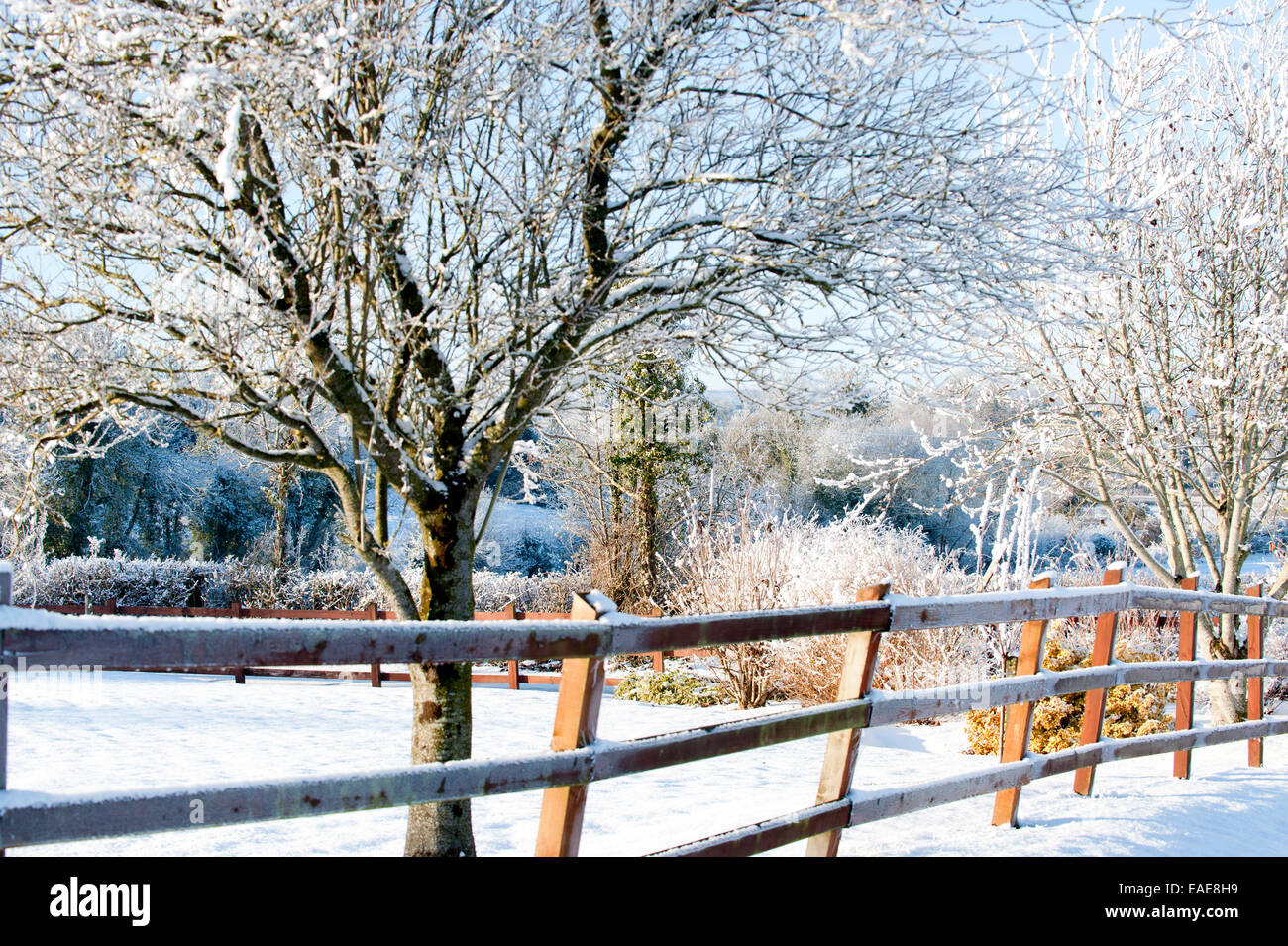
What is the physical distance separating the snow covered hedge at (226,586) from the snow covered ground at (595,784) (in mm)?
8257

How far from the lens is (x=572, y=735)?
2.65 metres

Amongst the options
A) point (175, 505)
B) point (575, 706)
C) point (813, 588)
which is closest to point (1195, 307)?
point (813, 588)

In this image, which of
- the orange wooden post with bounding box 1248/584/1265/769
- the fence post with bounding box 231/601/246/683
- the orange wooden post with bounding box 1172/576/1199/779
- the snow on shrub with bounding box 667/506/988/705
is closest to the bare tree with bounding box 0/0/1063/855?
the orange wooden post with bounding box 1172/576/1199/779

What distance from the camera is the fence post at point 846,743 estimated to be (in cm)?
352

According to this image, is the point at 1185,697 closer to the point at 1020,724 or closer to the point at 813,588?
the point at 1020,724

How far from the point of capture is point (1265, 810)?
5004 mm

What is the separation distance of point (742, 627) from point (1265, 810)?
3.92 m

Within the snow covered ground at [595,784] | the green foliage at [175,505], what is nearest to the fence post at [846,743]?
the snow covered ground at [595,784]

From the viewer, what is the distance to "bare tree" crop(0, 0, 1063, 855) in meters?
3.80

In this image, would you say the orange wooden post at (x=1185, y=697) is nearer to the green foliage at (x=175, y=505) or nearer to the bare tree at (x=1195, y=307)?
the bare tree at (x=1195, y=307)

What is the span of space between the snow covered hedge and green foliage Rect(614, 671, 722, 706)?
9.04 m

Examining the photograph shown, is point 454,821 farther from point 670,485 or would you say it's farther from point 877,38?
point 670,485

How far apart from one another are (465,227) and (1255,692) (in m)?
6.81

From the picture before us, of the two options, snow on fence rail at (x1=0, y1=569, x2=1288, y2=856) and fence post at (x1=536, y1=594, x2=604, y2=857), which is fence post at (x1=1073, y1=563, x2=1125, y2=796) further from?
fence post at (x1=536, y1=594, x2=604, y2=857)
